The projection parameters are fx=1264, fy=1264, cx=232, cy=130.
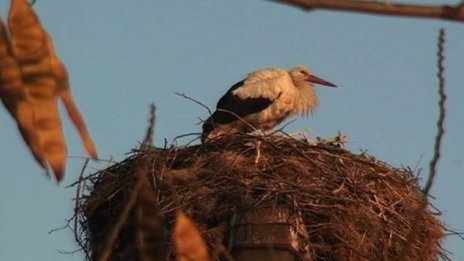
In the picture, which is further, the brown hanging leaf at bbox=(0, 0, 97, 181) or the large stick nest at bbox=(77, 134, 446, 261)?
the large stick nest at bbox=(77, 134, 446, 261)

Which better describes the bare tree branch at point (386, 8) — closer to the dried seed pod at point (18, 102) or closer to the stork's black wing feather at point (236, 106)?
the dried seed pod at point (18, 102)

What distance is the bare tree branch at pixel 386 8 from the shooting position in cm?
99

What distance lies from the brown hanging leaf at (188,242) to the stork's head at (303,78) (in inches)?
373

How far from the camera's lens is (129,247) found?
24.0 ft

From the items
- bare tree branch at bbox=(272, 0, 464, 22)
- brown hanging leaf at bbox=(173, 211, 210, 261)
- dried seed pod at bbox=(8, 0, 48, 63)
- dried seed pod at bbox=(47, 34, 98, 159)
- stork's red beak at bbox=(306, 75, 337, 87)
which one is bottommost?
stork's red beak at bbox=(306, 75, 337, 87)

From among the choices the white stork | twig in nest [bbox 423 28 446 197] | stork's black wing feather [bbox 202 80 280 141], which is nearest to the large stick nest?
the white stork

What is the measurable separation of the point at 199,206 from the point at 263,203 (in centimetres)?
72

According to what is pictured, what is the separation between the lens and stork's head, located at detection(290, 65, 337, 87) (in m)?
10.5

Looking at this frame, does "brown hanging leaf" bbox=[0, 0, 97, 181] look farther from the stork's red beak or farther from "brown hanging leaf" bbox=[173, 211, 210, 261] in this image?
the stork's red beak

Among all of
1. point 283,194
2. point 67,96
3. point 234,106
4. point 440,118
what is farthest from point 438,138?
point 234,106

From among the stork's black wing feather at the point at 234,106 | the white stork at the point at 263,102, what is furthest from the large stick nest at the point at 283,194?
the stork's black wing feather at the point at 234,106

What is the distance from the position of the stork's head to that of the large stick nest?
2.50 meters

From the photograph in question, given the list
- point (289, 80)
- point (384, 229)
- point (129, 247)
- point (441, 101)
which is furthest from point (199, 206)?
point (441, 101)

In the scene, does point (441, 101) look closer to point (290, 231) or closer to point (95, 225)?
point (290, 231)
